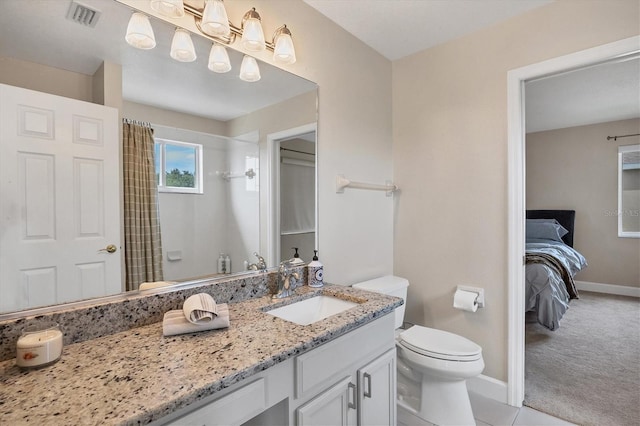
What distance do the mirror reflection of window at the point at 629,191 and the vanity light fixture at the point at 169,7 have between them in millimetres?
4523

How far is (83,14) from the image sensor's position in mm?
1080

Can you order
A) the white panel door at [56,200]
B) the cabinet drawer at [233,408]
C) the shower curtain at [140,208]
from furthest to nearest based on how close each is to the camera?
the shower curtain at [140,208] → the white panel door at [56,200] → the cabinet drawer at [233,408]

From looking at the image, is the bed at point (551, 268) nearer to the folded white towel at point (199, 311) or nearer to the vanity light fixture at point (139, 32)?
the folded white towel at point (199, 311)

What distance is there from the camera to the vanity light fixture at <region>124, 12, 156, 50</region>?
1164mm

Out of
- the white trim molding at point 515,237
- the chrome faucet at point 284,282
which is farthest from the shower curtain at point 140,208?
the white trim molding at point 515,237

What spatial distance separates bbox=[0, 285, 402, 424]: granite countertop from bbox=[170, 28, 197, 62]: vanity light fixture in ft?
3.63

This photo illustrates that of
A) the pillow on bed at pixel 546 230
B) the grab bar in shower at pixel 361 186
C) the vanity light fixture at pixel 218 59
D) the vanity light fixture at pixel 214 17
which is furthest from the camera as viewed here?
the pillow on bed at pixel 546 230

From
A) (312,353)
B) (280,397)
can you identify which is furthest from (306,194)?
(280,397)

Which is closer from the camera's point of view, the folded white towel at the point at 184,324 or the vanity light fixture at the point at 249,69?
the folded white towel at the point at 184,324

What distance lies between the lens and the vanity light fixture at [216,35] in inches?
47.1

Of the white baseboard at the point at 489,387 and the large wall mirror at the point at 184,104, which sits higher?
the large wall mirror at the point at 184,104

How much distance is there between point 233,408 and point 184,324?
35 cm

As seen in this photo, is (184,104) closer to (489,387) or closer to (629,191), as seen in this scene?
(489,387)

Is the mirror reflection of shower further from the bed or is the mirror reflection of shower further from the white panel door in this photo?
the bed
